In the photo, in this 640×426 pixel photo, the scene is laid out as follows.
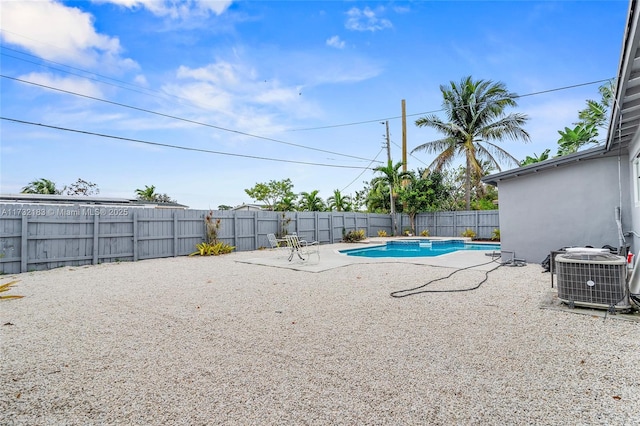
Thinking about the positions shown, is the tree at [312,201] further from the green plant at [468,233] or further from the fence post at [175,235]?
the fence post at [175,235]

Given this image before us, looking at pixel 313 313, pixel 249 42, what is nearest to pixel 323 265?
pixel 313 313

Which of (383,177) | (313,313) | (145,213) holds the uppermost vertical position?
(383,177)

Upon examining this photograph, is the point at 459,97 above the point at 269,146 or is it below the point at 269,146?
above

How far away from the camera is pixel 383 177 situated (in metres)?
21.0

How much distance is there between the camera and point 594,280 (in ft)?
13.2

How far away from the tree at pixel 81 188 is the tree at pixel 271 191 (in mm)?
12801

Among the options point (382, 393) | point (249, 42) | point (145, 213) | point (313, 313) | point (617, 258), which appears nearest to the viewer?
point (382, 393)

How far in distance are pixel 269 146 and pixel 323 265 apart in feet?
43.9

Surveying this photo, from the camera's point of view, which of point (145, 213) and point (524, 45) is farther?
point (524, 45)

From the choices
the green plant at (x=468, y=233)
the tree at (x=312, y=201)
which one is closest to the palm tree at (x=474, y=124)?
the green plant at (x=468, y=233)

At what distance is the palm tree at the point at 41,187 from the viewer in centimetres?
2416

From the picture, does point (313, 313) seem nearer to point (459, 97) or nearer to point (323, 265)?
point (323, 265)

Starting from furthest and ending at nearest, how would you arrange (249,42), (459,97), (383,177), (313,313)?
(383,177) → (459,97) → (249,42) → (313,313)

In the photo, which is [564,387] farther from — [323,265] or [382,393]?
[323,265]
